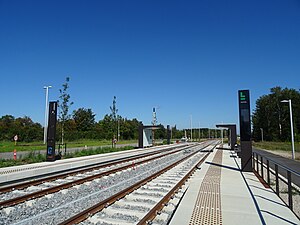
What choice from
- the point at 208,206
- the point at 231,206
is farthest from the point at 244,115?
the point at 208,206

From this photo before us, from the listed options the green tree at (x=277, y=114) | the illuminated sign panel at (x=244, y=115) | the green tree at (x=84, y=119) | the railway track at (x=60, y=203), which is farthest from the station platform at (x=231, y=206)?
the green tree at (x=84, y=119)

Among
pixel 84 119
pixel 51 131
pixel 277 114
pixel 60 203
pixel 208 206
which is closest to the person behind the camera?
pixel 208 206

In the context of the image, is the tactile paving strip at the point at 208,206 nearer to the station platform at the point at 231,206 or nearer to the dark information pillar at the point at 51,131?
the station platform at the point at 231,206

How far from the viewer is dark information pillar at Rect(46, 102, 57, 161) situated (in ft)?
54.9

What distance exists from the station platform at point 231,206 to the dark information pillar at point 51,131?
11494 millimetres

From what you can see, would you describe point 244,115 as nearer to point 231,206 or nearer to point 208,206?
point 231,206

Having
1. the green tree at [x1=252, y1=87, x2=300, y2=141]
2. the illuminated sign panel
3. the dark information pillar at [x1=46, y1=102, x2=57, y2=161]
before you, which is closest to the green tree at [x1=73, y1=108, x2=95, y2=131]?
the green tree at [x1=252, y1=87, x2=300, y2=141]

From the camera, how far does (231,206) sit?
6.31 meters

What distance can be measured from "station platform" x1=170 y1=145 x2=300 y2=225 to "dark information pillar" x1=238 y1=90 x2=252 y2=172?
129 inches

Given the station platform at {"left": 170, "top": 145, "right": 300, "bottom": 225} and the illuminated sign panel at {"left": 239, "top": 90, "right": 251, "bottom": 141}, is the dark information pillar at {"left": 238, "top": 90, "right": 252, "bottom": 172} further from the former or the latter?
the station platform at {"left": 170, "top": 145, "right": 300, "bottom": 225}

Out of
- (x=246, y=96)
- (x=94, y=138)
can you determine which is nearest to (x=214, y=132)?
(x=94, y=138)

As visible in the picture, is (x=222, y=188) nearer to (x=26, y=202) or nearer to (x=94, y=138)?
(x=26, y=202)

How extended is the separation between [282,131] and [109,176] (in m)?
71.4

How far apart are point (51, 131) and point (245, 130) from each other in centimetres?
1320
